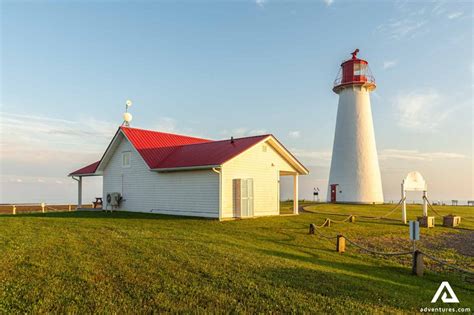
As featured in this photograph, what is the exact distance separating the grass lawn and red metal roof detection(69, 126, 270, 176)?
Answer: 5.90 m

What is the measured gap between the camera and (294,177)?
77.7 ft

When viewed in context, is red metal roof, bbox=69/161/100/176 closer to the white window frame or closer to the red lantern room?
the white window frame

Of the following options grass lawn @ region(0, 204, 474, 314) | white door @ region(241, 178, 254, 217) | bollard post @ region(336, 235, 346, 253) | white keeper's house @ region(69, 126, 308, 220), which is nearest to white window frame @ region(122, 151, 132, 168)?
white keeper's house @ region(69, 126, 308, 220)

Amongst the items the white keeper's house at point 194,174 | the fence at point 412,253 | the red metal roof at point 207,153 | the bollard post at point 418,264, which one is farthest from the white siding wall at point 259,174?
the bollard post at point 418,264

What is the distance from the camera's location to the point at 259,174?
20891 mm

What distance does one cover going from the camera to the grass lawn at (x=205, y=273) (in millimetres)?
6141

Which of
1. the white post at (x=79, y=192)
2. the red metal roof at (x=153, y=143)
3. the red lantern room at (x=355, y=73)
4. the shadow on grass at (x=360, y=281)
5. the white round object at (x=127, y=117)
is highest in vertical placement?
the red lantern room at (x=355, y=73)

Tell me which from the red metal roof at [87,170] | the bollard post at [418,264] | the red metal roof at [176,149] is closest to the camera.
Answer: the bollard post at [418,264]

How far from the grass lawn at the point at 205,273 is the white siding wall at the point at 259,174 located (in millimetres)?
4778

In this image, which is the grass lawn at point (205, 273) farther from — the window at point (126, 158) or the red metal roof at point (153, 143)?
the window at point (126, 158)

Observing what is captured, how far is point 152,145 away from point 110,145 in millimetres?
2789

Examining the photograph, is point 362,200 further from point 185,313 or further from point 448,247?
point 185,313

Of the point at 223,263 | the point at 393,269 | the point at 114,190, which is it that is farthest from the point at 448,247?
the point at 114,190

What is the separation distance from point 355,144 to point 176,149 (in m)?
17.8
